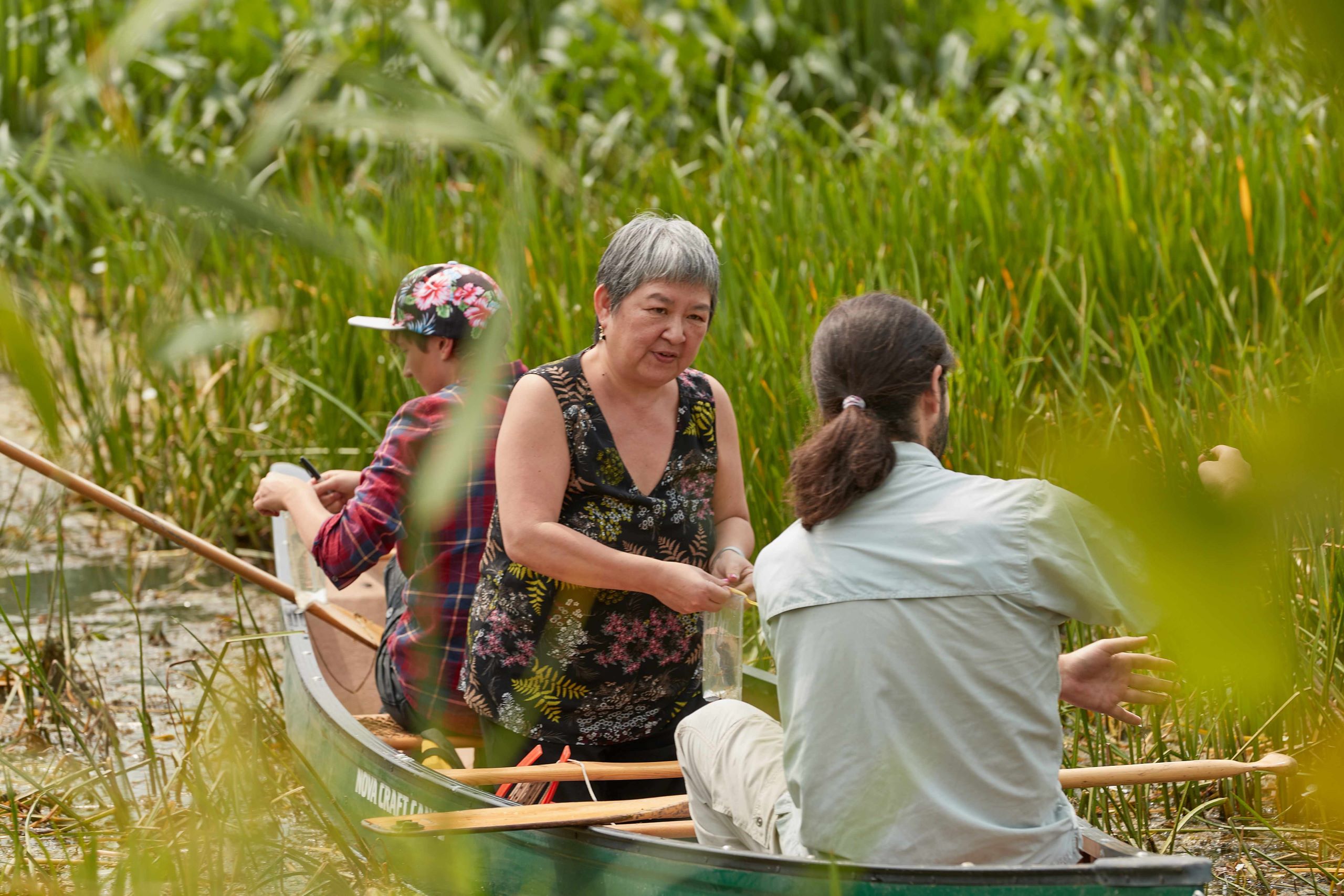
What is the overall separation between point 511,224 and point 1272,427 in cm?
25

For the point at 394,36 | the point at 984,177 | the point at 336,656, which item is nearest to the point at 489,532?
the point at 336,656

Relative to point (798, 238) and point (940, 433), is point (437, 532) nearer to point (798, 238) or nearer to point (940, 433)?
point (940, 433)

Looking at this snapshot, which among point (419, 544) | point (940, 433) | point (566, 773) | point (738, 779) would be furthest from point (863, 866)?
point (419, 544)

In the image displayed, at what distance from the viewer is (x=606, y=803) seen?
234cm

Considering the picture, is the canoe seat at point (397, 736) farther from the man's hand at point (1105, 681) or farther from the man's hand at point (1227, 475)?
the man's hand at point (1227, 475)

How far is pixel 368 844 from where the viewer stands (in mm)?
2725

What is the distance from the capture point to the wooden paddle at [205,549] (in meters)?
3.07

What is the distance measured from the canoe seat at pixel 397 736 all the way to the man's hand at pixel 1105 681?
1.29 m

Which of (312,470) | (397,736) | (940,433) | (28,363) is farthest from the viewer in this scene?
(312,470)

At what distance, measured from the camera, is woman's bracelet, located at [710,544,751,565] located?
257 centimetres

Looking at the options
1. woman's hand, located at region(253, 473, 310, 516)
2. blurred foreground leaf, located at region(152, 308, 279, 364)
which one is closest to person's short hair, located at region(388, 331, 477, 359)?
woman's hand, located at region(253, 473, 310, 516)

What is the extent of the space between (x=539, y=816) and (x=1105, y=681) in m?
0.90

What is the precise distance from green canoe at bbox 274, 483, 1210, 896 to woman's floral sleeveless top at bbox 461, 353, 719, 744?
22 cm

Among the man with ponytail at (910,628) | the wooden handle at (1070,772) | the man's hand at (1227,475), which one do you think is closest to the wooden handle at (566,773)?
the wooden handle at (1070,772)
